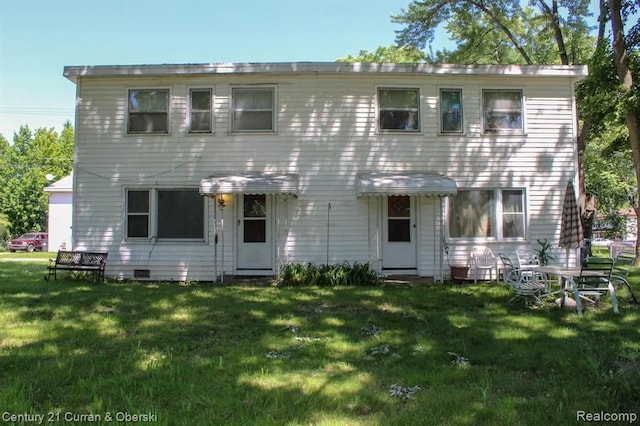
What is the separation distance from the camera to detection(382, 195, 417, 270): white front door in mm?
12219

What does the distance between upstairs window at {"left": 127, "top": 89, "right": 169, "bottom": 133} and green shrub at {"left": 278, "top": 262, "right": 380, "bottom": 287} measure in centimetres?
496

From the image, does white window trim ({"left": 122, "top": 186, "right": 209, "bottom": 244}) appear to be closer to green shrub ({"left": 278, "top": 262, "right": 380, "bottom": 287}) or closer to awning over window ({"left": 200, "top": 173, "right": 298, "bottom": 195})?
awning over window ({"left": 200, "top": 173, "right": 298, "bottom": 195})

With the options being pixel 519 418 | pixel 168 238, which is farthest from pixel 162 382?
pixel 168 238

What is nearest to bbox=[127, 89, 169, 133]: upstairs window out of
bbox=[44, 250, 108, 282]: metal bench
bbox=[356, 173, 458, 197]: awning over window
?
bbox=[44, 250, 108, 282]: metal bench

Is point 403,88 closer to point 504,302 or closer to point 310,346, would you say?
point 504,302

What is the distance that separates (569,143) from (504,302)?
5.87 meters

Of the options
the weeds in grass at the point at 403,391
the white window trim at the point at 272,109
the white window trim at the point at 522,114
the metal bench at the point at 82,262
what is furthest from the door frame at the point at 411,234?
the weeds in grass at the point at 403,391

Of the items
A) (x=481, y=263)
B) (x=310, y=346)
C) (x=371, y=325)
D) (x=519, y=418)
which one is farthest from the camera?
(x=481, y=263)

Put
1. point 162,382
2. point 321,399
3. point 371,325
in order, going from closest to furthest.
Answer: point 321,399
point 162,382
point 371,325

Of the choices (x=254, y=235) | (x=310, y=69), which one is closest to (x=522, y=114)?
(x=310, y=69)

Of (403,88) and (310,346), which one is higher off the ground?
(403,88)

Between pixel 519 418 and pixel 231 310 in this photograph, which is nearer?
pixel 519 418

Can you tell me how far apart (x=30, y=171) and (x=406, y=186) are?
47196 millimetres

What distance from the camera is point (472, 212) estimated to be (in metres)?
12.2
